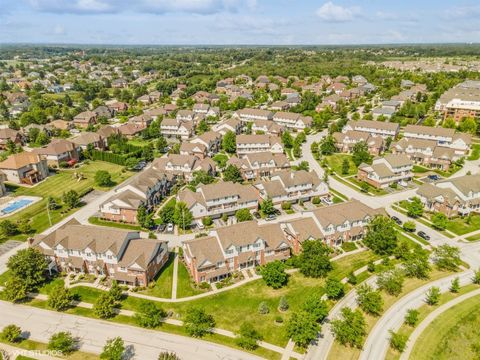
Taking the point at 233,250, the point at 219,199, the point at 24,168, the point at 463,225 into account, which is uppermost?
the point at 24,168

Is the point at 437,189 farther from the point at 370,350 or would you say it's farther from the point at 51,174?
the point at 51,174

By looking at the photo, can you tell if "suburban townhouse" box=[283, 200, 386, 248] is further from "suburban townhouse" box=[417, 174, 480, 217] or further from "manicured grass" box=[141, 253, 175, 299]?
"manicured grass" box=[141, 253, 175, 299]

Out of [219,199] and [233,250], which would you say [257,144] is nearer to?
[219,199]

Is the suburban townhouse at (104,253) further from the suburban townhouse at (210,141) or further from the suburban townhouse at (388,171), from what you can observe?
the suburban townhouse at (388,171)

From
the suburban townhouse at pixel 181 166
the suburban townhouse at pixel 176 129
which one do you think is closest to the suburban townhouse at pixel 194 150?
the suburban townhouse at pixel 181 166

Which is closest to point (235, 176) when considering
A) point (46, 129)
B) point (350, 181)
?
point (350, 181)

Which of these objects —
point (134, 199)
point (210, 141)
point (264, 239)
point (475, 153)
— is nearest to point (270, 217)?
point (264, 239)
